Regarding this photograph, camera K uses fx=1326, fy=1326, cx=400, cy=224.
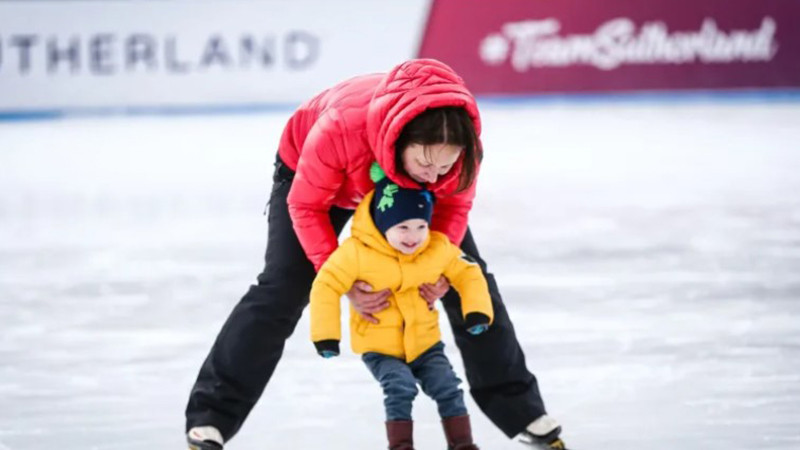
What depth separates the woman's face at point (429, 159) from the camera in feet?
7.01

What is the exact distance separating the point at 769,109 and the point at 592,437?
7586 mm

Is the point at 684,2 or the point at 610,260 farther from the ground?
the point at 684,2

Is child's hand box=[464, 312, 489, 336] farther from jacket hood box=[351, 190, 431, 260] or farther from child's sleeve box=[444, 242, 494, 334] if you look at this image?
jacket hood box=[351, 190, 431, 260]

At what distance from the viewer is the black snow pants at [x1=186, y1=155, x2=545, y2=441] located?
2410 millimetres

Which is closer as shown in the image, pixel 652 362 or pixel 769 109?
pixel 652 362

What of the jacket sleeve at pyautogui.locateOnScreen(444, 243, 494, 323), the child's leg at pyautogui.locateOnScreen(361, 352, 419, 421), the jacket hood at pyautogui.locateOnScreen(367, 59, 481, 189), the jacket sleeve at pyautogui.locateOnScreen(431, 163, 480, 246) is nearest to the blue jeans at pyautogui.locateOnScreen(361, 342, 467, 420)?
the child's leg at pyautogui.locateOnScreen(361, 352, 419, 421)

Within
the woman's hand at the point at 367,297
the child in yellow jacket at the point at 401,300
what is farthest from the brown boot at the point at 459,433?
the woman's hand at the point at 367,297

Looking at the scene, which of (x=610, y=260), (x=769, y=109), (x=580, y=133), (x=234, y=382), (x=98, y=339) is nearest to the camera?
(x=234, y=382)

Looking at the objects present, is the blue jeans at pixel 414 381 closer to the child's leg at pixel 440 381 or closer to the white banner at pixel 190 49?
the child's leg at pixel 440 381

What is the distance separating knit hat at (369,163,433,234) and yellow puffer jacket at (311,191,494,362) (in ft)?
0.13

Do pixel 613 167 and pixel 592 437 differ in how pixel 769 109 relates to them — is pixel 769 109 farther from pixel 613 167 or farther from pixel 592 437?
pixel 592 437

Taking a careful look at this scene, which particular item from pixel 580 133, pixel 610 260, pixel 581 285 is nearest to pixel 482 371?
pixel 581 285

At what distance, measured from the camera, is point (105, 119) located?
975 centimetres

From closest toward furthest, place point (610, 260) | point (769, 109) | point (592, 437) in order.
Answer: point (592, 437) < point (610, 260) < point (769, 109)
